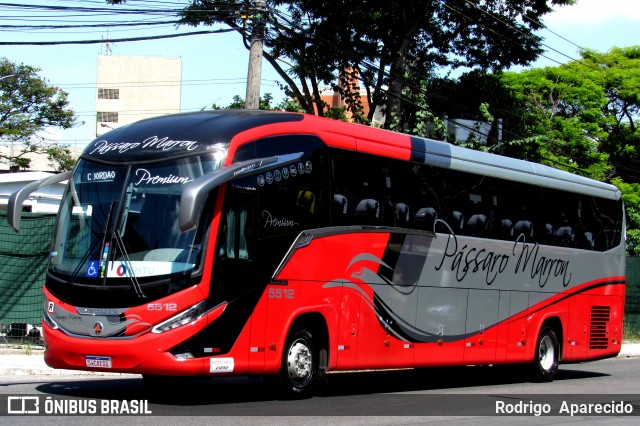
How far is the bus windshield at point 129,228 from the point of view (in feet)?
35.6

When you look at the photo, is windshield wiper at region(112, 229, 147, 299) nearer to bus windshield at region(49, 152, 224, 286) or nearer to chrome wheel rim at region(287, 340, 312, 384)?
bus windshield at region(49, 152, 224, 286)

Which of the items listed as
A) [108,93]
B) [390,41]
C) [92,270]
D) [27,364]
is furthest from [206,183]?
[108,93]

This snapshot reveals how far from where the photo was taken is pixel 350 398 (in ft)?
43.0

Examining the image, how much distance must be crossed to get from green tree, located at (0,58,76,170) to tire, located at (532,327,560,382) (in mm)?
42005

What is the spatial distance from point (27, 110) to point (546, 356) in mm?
45048

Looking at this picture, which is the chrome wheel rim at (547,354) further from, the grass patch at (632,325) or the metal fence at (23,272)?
the grass patch at (632,325)

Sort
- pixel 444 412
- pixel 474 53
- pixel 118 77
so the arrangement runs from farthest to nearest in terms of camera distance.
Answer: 1. pixel 118 77
2. pixel 474 53
3. pixel 444 412

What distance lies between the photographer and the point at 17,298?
658 inches

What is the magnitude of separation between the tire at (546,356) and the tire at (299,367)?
7005 mm

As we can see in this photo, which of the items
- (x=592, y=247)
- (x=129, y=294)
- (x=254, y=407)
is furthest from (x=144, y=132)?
(x=592, y=247)

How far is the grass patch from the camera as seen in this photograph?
1259 inches

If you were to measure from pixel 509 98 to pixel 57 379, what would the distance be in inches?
956

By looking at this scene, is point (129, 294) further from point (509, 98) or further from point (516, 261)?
point (509, 98)

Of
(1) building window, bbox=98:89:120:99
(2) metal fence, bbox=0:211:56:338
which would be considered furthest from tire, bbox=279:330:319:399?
(1) building window, bbox=98:89:120:99
